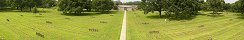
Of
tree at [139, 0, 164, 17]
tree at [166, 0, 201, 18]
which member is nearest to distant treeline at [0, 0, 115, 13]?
tree at [139, 0, 164, 17]

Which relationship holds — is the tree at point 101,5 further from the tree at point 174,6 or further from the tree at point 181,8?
the tree at point 181,8

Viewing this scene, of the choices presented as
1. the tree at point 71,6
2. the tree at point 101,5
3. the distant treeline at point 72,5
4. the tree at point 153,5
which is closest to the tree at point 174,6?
the tree at point 153,5

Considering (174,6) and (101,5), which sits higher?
(174,6)

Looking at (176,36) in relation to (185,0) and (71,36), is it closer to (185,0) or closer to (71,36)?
(71,36)

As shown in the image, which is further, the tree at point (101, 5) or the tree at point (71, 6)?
the tree at point (101, 5)

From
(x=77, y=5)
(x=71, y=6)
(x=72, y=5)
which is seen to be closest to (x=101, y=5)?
(x=77, y=5)

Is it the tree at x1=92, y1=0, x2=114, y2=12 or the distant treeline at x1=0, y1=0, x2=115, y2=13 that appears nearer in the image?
the distant treeline at x1=0, y1=0, x2=115, y2=13

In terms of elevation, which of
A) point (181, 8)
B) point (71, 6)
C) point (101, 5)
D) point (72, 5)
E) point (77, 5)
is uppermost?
point (72, 5)

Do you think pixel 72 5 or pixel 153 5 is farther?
pixel 72 5

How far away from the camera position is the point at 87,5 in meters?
119

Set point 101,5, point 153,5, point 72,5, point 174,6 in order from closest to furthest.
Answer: point 174,6 < point 153,5 < point 72,5 < point 101,5

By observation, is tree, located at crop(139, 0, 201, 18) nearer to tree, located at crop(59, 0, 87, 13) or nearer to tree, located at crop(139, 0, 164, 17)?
tree, located at crop(139, 0, 164, 17)

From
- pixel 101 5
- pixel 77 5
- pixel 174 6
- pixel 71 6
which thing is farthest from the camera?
pixel 101 5

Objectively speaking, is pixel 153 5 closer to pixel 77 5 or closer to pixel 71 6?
pixel 77 5
